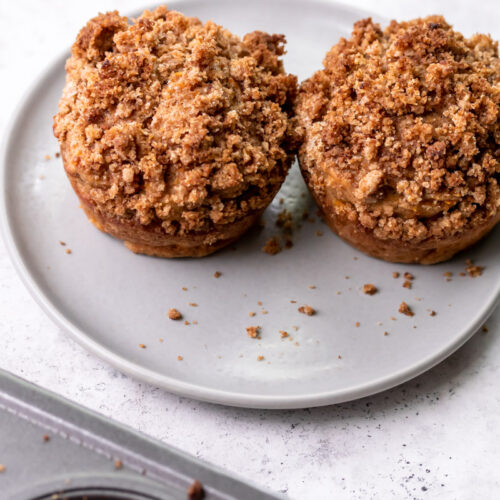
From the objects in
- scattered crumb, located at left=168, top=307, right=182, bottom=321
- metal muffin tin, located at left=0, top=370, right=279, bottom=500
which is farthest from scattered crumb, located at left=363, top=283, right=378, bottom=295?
metal muffin tin, located at left=0, top=370, right=279, bottom=500

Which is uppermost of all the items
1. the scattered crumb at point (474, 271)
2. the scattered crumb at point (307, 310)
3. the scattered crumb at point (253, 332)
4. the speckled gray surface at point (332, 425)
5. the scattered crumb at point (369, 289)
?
the scattered crumb at point (474, 271)

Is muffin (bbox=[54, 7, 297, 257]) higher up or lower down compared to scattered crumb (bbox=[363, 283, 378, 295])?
higher up

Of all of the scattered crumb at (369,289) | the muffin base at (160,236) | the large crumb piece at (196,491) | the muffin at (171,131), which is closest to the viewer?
the large crumb piece at (196,491)

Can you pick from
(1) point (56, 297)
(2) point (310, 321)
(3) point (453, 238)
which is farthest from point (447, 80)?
(1) point (56, 297)

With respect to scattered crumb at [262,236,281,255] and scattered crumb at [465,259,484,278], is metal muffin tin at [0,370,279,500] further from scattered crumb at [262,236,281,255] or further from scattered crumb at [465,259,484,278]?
scattered crumb at [465,259,484,278]

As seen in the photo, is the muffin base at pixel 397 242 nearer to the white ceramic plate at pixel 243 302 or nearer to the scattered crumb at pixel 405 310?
the white ceramic plate at pixel 243 302

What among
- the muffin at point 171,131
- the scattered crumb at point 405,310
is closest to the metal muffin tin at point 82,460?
the muffin at point 171,131
